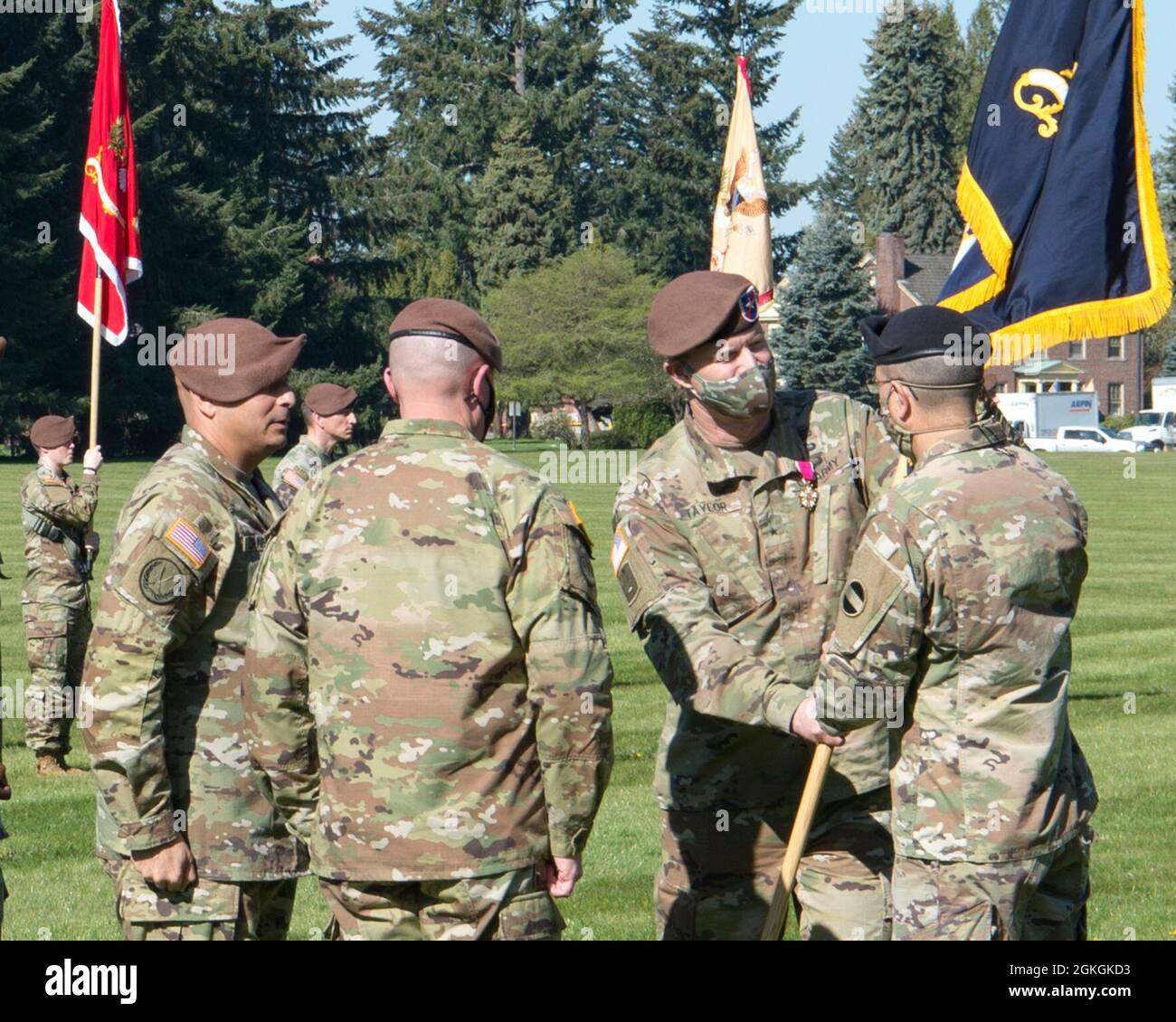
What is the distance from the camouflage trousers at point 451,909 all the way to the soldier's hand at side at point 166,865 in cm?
82

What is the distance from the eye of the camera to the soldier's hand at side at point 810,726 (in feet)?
15.3

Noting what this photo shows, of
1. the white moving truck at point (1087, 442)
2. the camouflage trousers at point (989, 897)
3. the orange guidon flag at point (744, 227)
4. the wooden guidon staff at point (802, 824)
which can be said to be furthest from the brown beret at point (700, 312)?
the white moving truck at point (1087, 442)

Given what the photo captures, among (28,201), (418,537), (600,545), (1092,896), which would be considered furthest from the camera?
(28,201)

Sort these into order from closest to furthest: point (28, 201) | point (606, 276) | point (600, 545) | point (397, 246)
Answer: point (600, 545), point (28, 201), point (606, 276), point (397, 246)

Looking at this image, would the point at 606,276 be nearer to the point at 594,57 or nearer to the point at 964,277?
the point at 594,57

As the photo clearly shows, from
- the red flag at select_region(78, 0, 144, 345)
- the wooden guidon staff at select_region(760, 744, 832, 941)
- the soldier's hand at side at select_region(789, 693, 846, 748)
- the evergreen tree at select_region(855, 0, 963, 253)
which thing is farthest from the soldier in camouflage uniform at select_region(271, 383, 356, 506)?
the evergreen tree at select_region(855, 0, 963, 253)

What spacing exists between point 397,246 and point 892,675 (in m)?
75.7

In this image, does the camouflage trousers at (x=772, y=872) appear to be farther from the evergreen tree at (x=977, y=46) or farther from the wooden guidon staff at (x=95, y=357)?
the evergreen tree at (x=977, y=46)

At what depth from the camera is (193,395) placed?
5215 mm

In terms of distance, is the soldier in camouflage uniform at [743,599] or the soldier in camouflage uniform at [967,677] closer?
the soldier in camouflage uniform at [967,677]

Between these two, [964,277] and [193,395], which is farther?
[964,277]

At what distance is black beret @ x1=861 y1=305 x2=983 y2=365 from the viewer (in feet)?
15.7

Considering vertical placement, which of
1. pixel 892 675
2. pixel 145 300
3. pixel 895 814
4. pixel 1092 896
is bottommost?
pixel 1092 896
